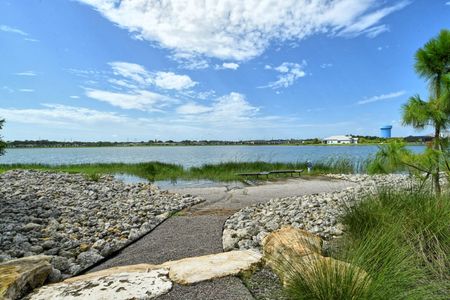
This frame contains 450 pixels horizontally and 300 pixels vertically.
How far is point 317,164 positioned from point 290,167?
1681mm

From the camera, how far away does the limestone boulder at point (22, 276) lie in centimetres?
265

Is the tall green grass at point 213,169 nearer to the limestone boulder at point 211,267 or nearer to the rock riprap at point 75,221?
the rock riprap at point 75,221

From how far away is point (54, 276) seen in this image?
3.45 m

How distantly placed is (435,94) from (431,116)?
2.07ft

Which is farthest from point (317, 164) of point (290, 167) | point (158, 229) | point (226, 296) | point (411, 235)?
point (226, 296)

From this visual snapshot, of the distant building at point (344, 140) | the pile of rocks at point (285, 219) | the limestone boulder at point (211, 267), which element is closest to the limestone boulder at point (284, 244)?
the limestone boulder at point (211, 267)

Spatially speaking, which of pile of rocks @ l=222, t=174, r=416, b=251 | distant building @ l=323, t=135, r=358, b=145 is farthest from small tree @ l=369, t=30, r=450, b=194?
distant building @ l=323, t=135, r=358, b=145

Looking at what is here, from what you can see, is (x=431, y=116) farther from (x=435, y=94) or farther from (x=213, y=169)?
(x=213, y=169)

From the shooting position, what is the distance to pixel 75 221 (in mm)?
5906

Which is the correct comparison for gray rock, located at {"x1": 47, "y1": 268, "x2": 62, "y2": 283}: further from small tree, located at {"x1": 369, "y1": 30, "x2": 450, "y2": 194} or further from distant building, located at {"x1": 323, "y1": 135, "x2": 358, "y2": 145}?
distant building, located at {"x1": 323, "y1": 135, "x2": 358, "y2": 145}

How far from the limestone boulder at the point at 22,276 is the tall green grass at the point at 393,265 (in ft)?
7.77

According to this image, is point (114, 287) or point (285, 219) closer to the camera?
point (114, 287)

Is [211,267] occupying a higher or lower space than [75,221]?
higher

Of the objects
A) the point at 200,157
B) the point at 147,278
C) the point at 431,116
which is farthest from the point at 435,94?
the point at 200,157
